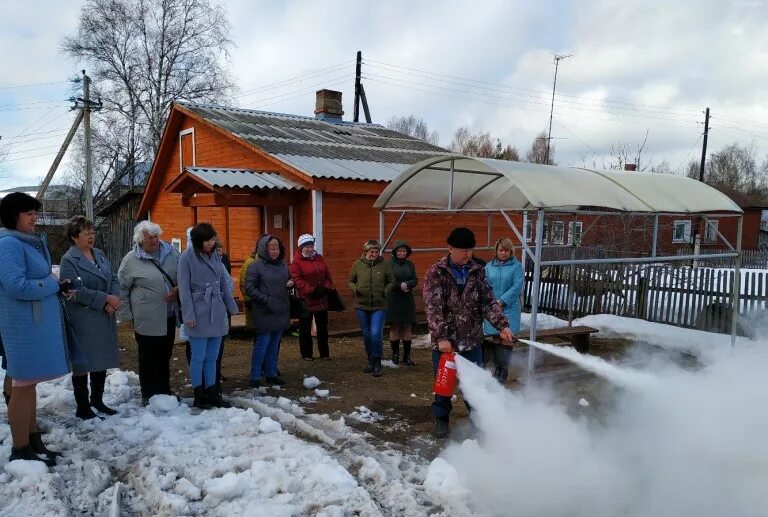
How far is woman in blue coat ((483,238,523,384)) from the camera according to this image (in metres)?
6.12

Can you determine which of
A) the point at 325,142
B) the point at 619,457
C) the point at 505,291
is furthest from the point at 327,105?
the point at 619,457

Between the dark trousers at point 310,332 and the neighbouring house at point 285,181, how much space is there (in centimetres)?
251

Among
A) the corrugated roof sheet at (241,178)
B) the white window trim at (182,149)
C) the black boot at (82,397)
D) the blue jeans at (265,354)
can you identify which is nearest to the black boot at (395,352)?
the blue jeans at (265,354)

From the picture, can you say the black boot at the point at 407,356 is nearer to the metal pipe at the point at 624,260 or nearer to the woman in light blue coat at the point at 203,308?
the metal pipe at the point at 624,260

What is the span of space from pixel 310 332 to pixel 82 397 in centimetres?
324

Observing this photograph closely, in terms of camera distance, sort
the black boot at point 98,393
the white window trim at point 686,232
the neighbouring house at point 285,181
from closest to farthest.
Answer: the black boot at point 98,393, the neighbouring house at point 285,181, the white window trim at point 686,232

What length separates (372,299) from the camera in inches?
275

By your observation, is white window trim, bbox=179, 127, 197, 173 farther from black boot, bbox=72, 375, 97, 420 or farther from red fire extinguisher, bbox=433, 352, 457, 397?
red fire extinguisher, bbox=433, 352, 457, 397

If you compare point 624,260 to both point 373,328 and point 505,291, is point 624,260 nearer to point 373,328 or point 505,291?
point 505,291

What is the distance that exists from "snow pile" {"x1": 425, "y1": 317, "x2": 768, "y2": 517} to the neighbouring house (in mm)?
A: 6226

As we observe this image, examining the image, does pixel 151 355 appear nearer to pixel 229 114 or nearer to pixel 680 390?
pixel 680 390

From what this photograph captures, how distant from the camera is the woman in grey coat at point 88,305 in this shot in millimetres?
4695

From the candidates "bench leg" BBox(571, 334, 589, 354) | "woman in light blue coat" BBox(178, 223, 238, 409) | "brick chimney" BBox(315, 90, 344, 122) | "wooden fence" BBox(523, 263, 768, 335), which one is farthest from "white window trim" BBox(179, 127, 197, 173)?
"bench leg" BBox(571, 334, 589, 354)

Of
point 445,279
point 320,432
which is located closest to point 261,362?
point 320,432
